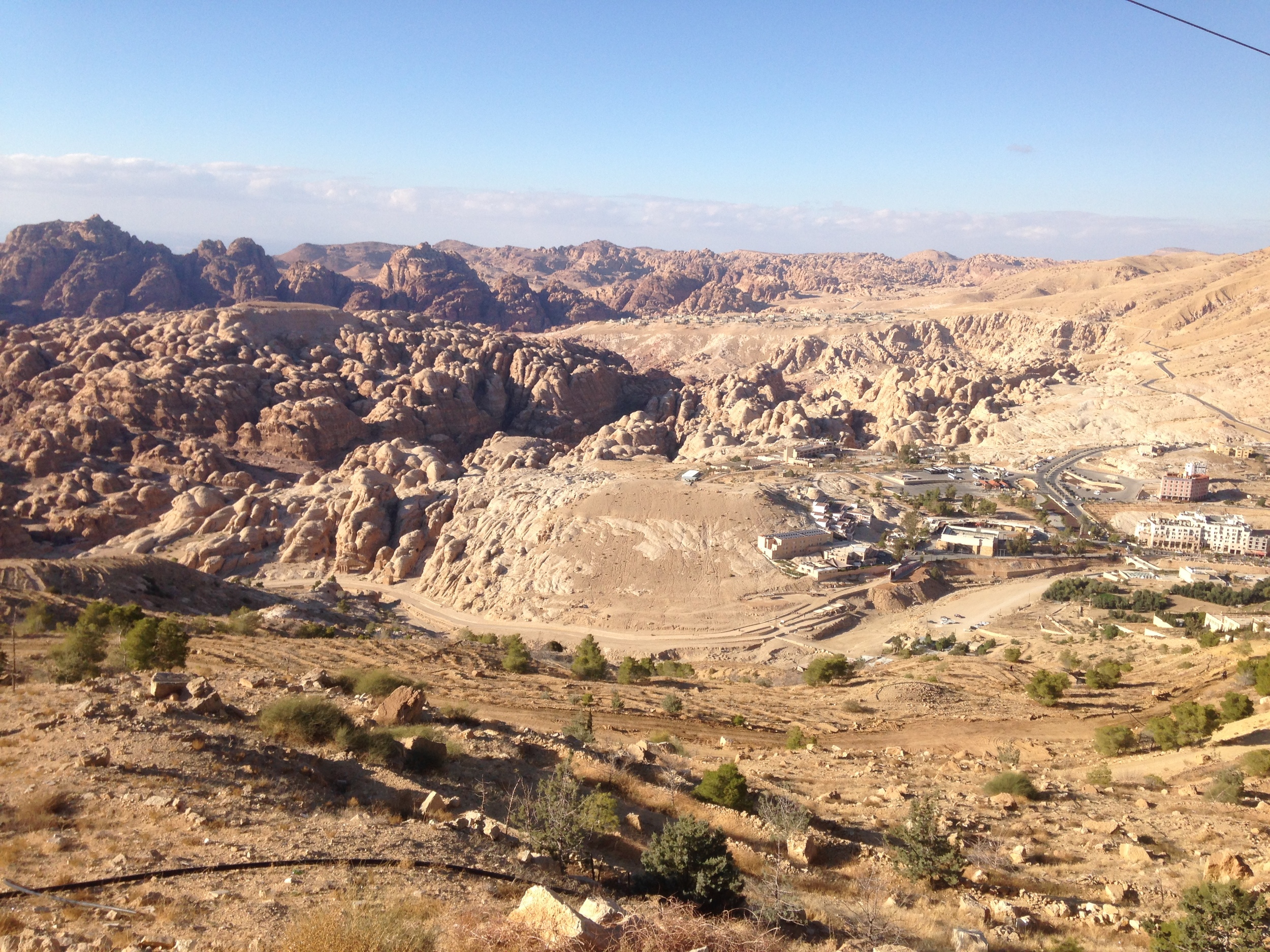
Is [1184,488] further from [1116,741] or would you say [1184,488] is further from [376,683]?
[376,683]

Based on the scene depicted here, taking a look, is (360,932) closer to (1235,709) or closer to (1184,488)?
(1235,709)

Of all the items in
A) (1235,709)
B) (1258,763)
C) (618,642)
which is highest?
(1258,763)

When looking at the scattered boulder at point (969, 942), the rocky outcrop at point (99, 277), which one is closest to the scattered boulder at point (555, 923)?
the scattered boulder at point (969, 942)

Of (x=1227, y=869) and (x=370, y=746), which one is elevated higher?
(x=370, y=746)

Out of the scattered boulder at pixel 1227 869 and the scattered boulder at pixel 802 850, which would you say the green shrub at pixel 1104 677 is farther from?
the scattered boulder at pixel 802 850

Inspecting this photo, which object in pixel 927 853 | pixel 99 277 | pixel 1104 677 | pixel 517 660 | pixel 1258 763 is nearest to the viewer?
pixel 927 853

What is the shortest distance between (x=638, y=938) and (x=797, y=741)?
12335mm

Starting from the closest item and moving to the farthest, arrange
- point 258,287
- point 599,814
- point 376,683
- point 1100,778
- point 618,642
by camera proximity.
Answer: point 599,814 → point 1100,778 → point 376,683 → point 618,642 → point 258,287

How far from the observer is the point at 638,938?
638 centimetres

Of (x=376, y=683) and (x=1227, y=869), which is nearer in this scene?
(x=1227, y=869)

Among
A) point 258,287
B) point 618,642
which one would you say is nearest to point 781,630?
point 618,642

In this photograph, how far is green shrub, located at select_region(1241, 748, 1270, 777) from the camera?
15.2m

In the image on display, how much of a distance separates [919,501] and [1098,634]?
70.6 feet

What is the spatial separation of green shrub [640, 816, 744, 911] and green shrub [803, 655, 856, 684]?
18639 millimetres
